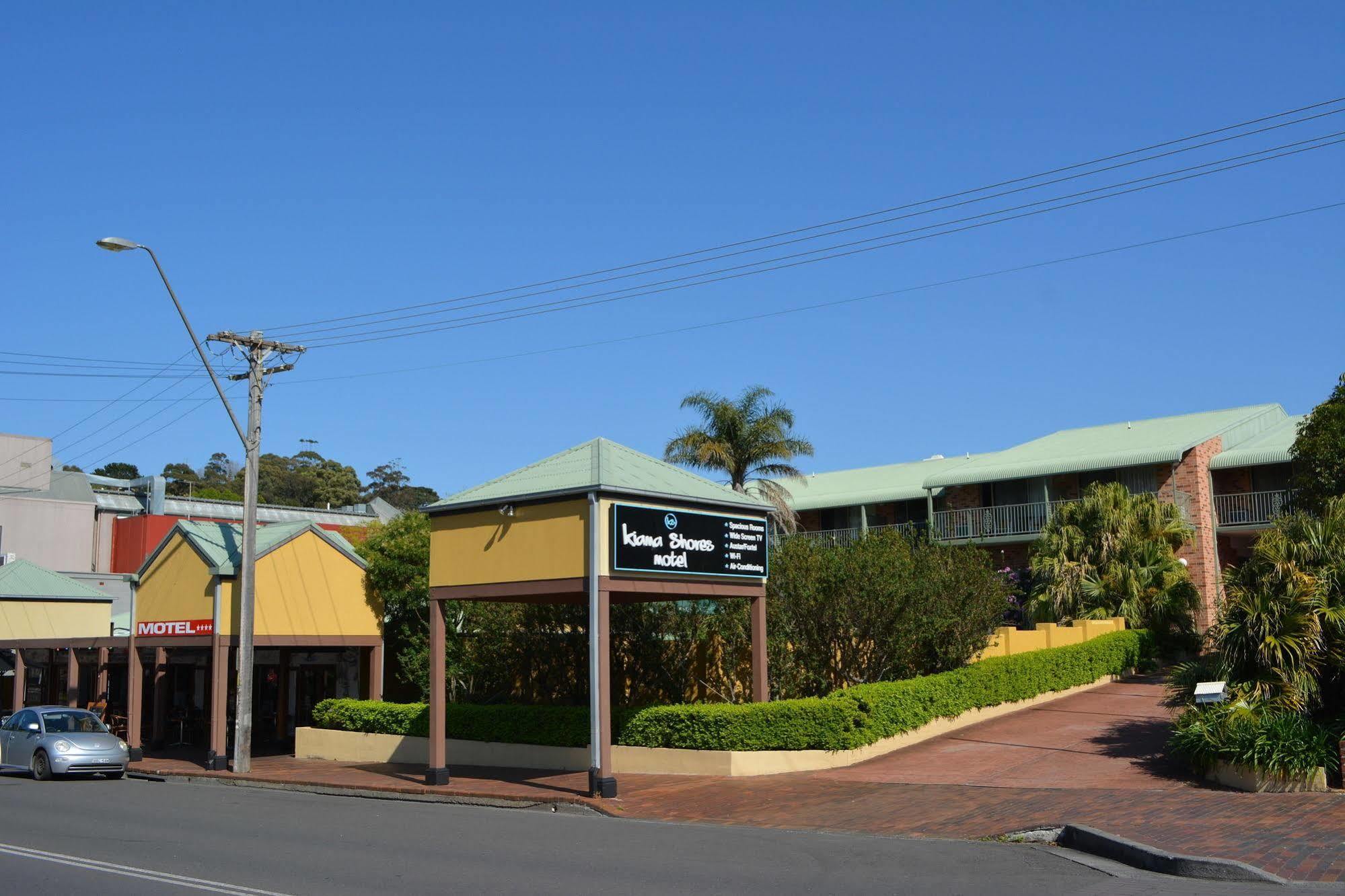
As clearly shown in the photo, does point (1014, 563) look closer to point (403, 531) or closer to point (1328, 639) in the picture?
point (403, 531)

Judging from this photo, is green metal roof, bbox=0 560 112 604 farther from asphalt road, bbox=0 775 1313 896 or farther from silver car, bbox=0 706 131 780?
asphalt road, bbox=0 775 1313 896

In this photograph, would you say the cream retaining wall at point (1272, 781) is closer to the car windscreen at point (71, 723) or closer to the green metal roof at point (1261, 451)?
the car windscreen at point (71, 723)

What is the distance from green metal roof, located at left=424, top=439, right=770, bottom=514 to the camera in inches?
728

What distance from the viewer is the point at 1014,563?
4197cm

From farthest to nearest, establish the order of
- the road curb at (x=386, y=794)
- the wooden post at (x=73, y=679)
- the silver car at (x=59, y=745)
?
the wooden post at (x=73, y=679)
the silver car at (x=59, y=745)
the road curb at (x=386, y=794)

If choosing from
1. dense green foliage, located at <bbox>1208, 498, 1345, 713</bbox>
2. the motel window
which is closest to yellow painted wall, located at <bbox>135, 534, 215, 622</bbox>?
dense green foliage, located at <bbox>1208, 498, 1345, 713</bbox>

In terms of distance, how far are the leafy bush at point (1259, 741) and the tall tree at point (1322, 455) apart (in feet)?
45.2

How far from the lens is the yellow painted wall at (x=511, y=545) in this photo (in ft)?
60.1

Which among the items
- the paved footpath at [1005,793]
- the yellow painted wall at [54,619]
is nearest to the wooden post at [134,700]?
the paved footpath at [1005,793]

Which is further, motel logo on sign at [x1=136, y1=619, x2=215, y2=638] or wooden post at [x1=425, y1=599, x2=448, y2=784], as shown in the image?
motel logo on sign at [x1=136, y1=619, x2=215, y2=638]

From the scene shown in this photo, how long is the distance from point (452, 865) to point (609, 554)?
6.72 meters

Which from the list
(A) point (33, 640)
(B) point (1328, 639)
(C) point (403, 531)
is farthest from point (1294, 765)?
(A) point (33, 640)

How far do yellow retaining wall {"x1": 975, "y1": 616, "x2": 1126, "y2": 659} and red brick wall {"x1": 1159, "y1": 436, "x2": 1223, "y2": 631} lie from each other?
7.45m

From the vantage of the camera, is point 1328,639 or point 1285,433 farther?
point 1285,433
